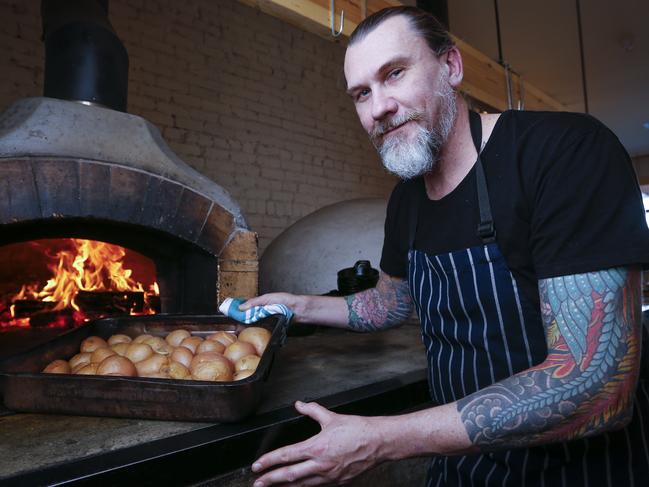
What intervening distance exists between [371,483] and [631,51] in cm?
633

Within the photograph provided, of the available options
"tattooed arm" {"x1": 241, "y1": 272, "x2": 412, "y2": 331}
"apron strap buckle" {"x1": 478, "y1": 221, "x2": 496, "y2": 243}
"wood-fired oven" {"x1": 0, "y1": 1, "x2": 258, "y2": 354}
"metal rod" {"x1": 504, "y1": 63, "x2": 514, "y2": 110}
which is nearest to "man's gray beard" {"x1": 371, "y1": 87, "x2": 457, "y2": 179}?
"apron strap buckle" {"x1": 478, "y1": 221, "x2": 496, "y2": 243}

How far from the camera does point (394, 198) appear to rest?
159 centimetres

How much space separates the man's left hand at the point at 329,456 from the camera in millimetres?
891

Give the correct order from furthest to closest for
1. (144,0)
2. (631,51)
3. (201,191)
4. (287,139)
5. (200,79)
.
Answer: (631,51)
(287,139)
(200,79)
(144,0)
(201,191)

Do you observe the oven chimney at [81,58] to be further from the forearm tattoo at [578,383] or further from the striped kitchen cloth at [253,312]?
the forearm tattoo at [578,383]

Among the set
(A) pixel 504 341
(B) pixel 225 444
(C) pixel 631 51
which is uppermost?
(C) pixel 631 51

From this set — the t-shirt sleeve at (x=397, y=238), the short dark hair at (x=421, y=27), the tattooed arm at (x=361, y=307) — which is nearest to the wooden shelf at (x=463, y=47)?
the short dark hair at (x=421, y=27)

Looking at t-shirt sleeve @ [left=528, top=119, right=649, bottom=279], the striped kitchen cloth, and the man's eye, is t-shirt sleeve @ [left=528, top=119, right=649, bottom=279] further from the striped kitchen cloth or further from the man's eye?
the striped kitchen cloth

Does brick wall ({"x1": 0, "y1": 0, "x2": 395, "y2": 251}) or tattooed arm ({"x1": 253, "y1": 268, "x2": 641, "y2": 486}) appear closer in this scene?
tattooed arm ({"x1": 253, "y1": 268, "x2": 641, "y2": 486})

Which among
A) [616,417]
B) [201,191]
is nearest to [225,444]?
[616,417]

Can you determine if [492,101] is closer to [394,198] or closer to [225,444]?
[394,198]

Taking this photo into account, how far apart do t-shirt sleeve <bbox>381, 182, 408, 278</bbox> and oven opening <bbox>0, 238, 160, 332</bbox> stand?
6.37 ft

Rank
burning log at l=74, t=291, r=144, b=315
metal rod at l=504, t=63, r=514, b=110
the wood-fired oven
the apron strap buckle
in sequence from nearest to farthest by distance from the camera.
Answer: the apron strap buckle
the wood-fired oven
burning log at l=74, t=291, r=144, b=315
metal rod at l=504, t=63, r=514, b=110

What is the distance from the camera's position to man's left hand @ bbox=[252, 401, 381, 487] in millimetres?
891
